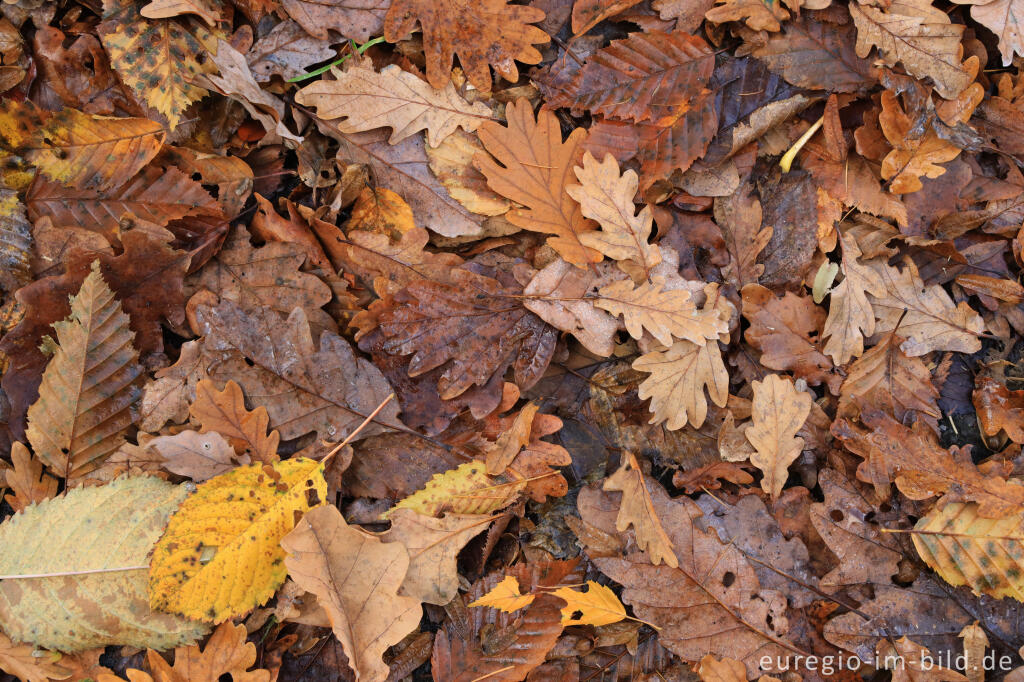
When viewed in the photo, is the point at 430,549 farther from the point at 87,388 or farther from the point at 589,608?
the point at 87,388

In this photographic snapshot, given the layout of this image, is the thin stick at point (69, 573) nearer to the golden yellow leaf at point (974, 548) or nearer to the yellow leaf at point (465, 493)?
the yellow leaf at point (465, 493)

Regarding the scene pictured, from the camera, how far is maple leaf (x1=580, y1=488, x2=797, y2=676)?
2.06m

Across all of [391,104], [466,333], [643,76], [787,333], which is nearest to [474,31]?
[391,104]

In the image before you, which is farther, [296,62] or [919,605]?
[296,62]

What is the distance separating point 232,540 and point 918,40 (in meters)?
2.82

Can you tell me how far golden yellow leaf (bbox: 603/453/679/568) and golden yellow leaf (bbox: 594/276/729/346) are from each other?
0.44 metres

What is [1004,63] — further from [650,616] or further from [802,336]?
[650,616]

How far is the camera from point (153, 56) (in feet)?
7.52

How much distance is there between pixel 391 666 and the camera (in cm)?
211

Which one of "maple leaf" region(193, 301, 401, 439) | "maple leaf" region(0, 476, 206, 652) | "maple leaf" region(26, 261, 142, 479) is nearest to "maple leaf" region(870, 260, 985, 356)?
"maple leaf" region(193, 301, 401, 439)

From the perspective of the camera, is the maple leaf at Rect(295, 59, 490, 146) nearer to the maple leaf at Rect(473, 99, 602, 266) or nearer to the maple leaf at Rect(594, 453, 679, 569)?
the maple leaf at Rect(473, 99, 602, 266)

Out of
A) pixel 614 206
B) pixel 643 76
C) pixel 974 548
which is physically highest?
pixel 643 76

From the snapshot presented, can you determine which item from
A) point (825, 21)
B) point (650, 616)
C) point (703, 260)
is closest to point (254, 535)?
point (650, 616)

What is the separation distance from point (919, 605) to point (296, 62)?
2.78m
